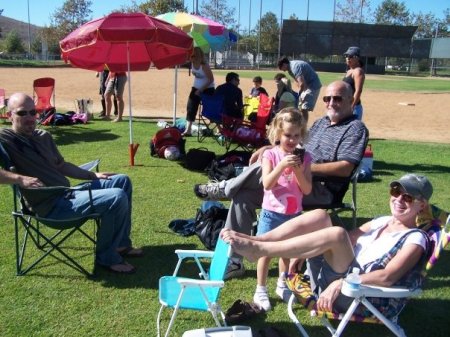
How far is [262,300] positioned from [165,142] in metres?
4.99

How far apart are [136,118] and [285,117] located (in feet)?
32.4

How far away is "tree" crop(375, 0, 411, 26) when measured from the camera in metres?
88.9

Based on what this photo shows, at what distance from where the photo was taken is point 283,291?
3.35 m

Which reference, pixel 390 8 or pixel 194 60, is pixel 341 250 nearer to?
pixel 194 60

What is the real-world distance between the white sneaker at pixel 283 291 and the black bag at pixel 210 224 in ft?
2.88

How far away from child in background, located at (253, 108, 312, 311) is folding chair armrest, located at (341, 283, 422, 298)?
0.90 m

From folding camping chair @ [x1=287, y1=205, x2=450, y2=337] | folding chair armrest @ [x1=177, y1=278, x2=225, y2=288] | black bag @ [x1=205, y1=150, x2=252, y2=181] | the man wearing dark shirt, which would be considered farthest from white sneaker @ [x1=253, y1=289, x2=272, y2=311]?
the man wearing dark shirt

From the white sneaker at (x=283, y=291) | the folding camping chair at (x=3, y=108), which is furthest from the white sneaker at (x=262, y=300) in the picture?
the folding camping chair at (x=3, y=108)

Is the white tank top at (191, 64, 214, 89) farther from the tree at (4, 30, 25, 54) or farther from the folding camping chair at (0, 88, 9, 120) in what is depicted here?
the tree at (4, 30, 25, 54)

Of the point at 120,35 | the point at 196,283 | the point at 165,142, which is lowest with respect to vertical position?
the point at 165,142

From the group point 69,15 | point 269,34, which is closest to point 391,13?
point 269,34

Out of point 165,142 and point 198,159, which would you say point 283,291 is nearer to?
point 198,159

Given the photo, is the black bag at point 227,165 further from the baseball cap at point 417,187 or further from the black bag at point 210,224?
the baseball cap at point 417,187

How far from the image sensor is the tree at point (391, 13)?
3501 inches
